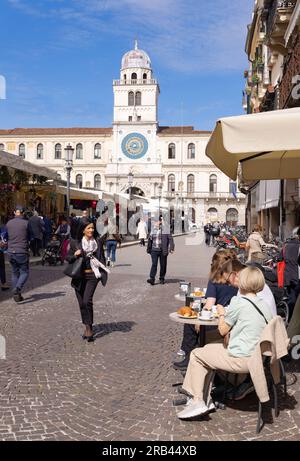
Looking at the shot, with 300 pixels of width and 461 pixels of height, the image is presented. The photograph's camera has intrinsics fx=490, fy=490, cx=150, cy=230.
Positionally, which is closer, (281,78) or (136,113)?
(281,78)

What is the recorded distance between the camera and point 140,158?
257ft

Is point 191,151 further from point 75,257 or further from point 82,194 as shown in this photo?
point 75,257

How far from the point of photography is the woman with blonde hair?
388 cm

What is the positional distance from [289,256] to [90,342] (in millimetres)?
2863

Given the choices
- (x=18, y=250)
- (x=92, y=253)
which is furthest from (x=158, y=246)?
(x=92, y=253)

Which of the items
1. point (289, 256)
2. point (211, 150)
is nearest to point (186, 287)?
point (211, 150)

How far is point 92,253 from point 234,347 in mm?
3095

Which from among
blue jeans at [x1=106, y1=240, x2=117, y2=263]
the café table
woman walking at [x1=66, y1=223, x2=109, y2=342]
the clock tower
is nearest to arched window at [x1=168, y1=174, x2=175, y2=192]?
the clock tower

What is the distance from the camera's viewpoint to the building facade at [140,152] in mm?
77375

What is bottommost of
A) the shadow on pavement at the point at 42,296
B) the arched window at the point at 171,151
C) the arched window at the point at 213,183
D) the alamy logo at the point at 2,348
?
the alamy logo at the point at 2,348

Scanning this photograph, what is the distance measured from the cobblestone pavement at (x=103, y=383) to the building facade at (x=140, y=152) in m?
69.6

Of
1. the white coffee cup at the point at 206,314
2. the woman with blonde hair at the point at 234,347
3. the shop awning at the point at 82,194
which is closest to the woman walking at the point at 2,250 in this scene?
the white coffee cup at the point at 206,314

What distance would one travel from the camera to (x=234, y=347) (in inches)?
154

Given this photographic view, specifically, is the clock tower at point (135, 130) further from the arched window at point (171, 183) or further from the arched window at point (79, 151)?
the arched window at point (79, 151)
